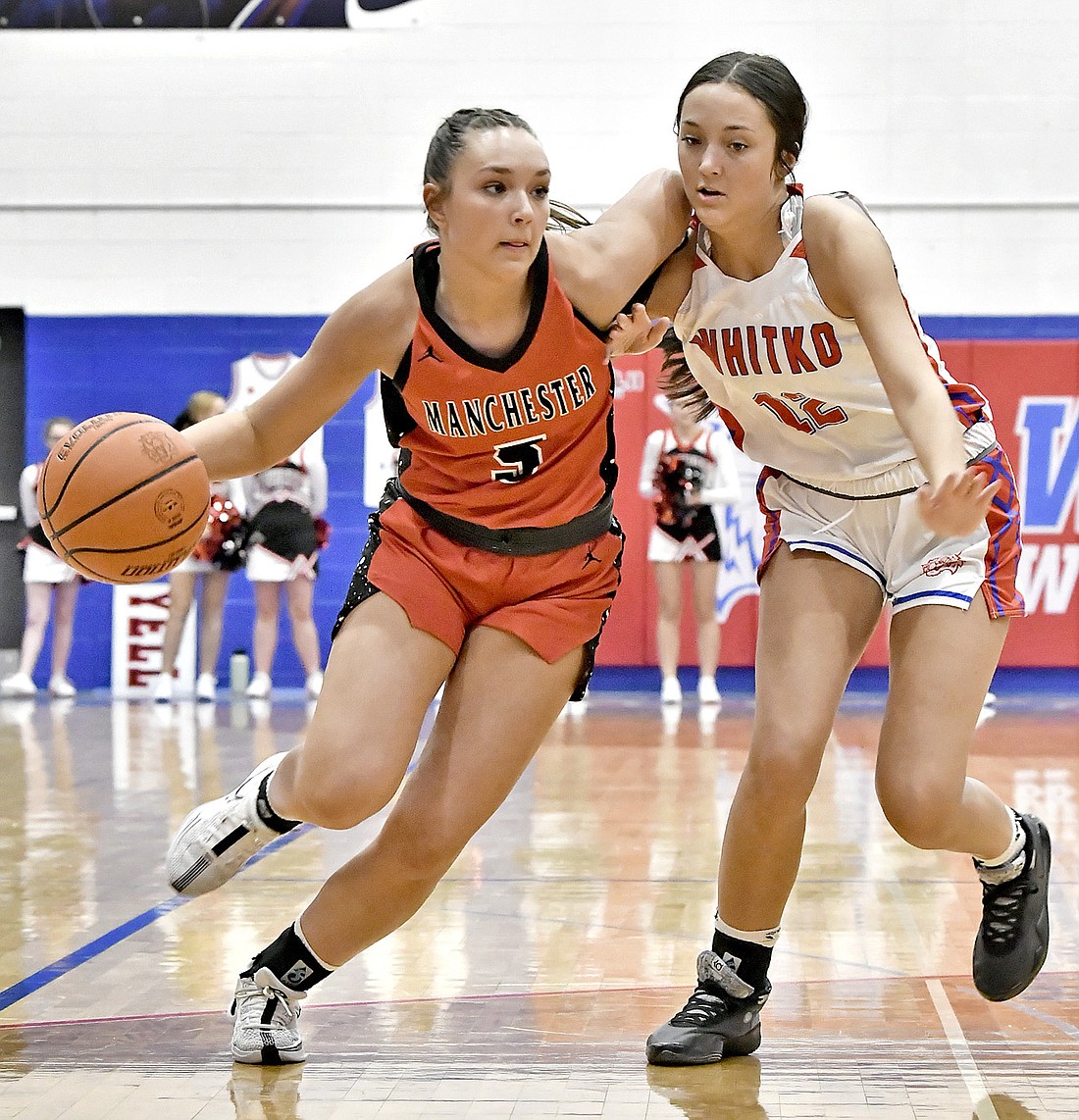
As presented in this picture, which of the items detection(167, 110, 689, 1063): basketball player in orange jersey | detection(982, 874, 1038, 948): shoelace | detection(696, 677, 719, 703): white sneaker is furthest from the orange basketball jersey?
detection(696, 677, 719, 703): white sneaker

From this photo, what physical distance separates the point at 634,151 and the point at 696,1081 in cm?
951

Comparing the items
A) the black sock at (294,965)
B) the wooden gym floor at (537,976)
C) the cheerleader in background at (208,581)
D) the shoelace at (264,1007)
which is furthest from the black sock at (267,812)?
the cheerleader in background at (208,581)

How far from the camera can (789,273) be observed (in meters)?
2.87

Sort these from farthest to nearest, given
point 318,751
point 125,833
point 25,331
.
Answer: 1. point 25,331
2. point 125,833
3. point 318,751

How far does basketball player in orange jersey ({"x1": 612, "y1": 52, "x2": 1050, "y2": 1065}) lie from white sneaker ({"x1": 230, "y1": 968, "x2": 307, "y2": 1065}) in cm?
68

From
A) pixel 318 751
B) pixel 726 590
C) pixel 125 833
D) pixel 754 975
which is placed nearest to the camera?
pixel 318 751

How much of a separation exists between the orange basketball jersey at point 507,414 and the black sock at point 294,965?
0.87 metres

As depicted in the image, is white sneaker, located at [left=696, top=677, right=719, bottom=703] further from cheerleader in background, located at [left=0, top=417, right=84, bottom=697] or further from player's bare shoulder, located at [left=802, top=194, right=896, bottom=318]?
player's bare shoulder, located at [left=802, top=194, right=896, bottom=318]

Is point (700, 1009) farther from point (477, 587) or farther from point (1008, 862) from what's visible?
point (477, 587)

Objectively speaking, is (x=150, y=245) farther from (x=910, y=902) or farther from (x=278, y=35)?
(x=910, y=902)

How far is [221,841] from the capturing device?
3031 mm

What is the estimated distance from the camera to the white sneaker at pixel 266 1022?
2840 mm

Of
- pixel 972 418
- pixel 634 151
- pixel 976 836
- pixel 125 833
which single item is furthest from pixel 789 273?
pixel 634 151

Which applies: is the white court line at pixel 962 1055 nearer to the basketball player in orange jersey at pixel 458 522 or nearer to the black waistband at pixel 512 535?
the basketball player in orange jersey at pixel 458 522
